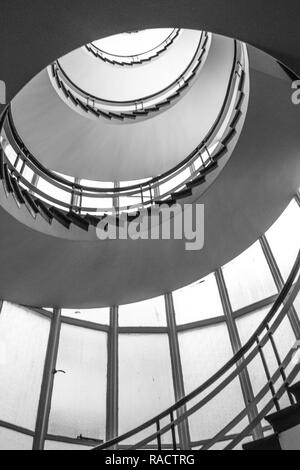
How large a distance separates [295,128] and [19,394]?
15.3ft

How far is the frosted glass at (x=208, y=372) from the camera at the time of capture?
4988mm

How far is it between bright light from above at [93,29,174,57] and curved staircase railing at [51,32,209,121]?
1.98 m

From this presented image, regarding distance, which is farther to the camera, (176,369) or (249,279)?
(249,279)

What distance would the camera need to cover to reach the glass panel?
20.4ft

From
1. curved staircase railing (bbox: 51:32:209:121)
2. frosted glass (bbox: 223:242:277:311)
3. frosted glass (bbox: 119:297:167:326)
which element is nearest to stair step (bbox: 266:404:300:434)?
frosted glass (bbox: 223:242:277:311)

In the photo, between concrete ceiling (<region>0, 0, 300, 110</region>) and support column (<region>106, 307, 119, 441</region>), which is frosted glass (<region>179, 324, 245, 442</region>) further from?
concrete ceiling (<region>0, 0, 300, 110</region>)

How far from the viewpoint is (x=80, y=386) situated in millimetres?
5445

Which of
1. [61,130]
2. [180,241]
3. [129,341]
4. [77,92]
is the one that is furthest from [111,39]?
[129,341]

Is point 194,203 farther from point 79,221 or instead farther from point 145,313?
point 145,313

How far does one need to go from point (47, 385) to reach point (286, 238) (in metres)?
3.84

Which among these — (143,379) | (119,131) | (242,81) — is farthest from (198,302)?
(119,131)

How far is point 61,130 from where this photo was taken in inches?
288

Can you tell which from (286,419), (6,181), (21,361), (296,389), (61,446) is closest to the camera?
(286,419)

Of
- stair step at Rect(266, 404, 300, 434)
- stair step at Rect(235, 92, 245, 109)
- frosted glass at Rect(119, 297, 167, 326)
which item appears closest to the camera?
stair step at Rect(266, 404, 300, 434)
